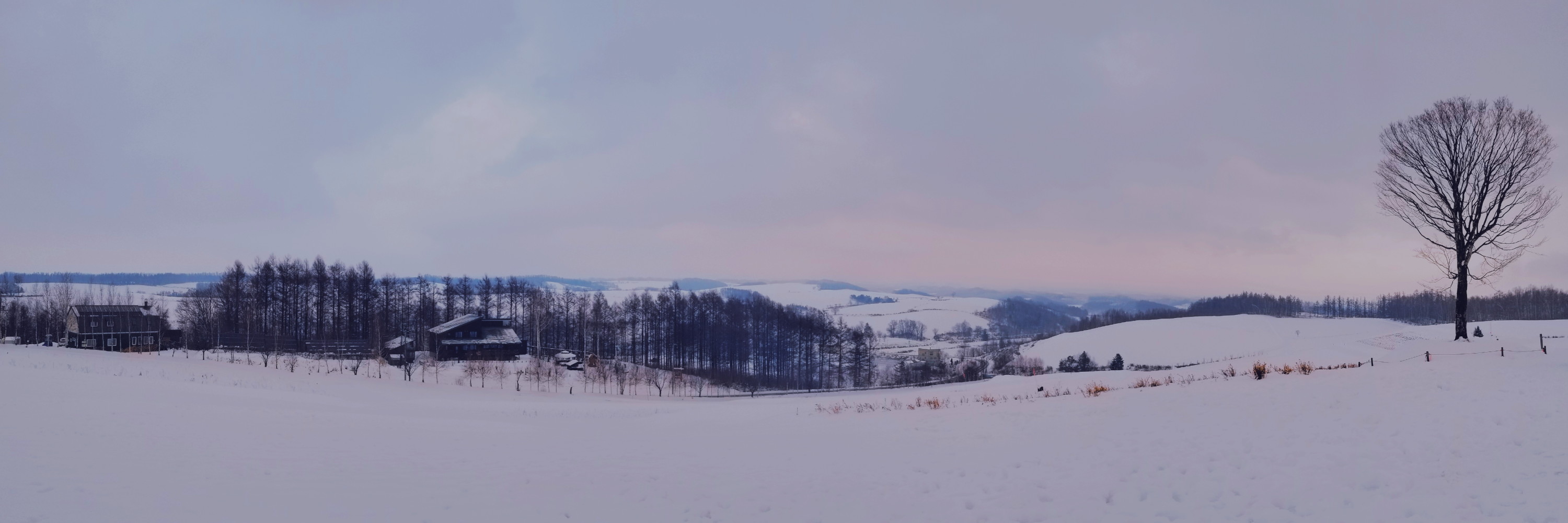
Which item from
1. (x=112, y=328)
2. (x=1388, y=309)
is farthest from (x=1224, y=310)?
(x=112, y=328)

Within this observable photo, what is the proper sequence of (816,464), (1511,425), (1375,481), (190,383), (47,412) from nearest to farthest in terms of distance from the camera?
(1375,481), (1511,425), (816,464), (47,412), (190,383)

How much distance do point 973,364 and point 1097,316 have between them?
8374 centimetres

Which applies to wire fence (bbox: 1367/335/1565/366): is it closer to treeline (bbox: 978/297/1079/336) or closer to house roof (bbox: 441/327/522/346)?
house roof (bbox: 441/327/522/346)

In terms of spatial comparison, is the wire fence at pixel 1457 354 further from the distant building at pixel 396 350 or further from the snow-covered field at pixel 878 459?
the distant building at pixel 396 350

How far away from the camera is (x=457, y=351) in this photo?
5638 centimetres

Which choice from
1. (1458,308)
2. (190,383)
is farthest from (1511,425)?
(190,383)

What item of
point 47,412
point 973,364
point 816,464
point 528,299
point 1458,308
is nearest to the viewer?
point 816,464

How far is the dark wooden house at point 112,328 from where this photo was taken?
5147cm

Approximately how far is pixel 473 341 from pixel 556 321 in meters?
15.1

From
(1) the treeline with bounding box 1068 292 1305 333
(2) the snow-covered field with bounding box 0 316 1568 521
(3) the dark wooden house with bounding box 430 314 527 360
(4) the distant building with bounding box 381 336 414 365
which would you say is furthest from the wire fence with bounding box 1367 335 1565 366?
(1) the treeline with bounding box 1068 292 1305 333

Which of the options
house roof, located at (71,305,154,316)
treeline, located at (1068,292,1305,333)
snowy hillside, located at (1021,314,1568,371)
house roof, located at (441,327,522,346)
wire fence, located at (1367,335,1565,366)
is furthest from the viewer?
treeline, located at (1068,292,1305,333)

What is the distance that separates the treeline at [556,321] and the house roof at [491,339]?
242cm

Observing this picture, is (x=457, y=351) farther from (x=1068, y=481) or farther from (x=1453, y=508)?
(x=1453, y=508)

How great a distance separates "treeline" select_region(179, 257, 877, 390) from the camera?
6231 cm
